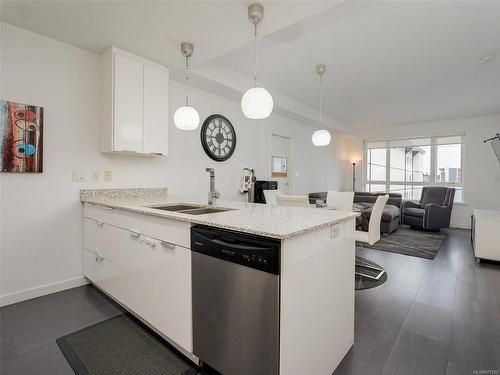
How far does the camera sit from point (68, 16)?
1974 millimetres

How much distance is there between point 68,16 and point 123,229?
1749 millimetres

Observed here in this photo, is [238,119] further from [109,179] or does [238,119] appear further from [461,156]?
[461,156]

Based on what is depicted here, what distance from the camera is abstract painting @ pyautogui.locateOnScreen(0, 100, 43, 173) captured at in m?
2.05

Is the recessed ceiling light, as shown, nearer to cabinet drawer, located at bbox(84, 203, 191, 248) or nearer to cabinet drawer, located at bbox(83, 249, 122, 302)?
cabinet drawer, located at bbox(84, 203, 191, 248)

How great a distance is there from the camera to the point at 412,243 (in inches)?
163

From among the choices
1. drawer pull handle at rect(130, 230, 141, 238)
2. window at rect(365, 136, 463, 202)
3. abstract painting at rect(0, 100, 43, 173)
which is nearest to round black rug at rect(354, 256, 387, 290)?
drawer pull handle at rect(130, 230, 141, 238)

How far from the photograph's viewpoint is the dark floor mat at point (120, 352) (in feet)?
4.70

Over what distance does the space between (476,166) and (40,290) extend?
779 cm

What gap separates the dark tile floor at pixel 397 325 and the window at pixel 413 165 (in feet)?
12.9

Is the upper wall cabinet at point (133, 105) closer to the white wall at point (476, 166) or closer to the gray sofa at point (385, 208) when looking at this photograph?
the gray sofa at point (385, 208)

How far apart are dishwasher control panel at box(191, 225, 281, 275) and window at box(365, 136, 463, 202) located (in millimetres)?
6733

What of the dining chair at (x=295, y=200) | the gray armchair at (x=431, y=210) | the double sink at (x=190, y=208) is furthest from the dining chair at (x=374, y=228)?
the gray armchair at (x=431, y=210)

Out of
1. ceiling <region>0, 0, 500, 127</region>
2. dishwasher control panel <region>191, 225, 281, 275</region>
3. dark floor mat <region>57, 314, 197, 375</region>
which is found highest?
ceiling <region>0, 0, 500, 127</region>

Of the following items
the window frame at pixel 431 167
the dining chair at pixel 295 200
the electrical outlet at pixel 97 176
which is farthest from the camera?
the window frame at pixel 431 167
